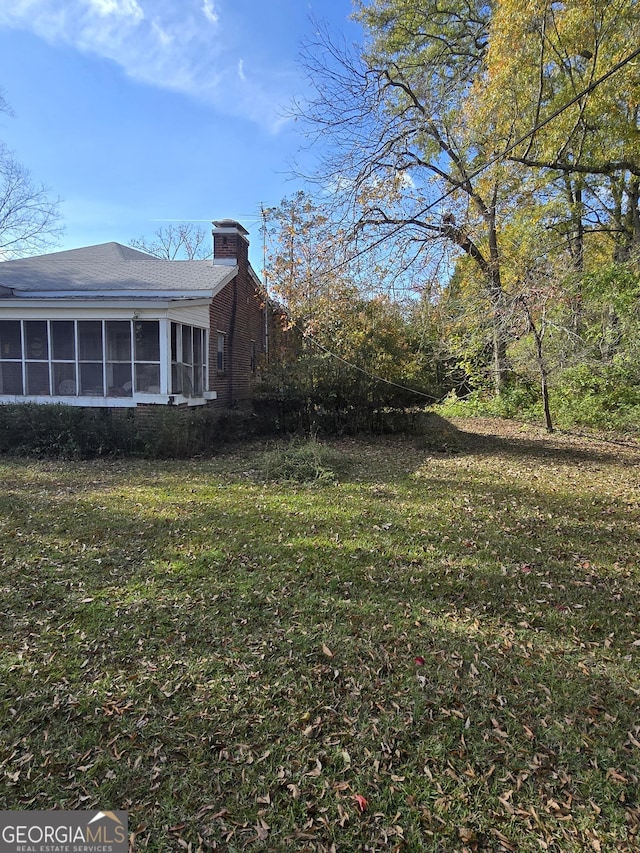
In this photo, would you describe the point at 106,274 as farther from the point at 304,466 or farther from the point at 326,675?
the point at 326,675

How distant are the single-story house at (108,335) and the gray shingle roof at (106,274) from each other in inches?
1.1

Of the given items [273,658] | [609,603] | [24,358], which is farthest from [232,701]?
[24,358]

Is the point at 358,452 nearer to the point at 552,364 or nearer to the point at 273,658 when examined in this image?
the point at 552,364

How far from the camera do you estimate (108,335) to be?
10828mm

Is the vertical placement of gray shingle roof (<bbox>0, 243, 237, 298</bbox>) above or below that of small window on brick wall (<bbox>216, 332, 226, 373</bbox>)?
above

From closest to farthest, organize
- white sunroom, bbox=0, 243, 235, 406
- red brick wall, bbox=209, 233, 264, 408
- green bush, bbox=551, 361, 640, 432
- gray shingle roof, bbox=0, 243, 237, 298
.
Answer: white sunroom, bbox=0, 243, 235, 406
gray shingle roof, bbox=0, 243, 237, 298
green bush, bbox=551, 361, 640, 432
red brick wall, bbox=209, 233, 264, 408

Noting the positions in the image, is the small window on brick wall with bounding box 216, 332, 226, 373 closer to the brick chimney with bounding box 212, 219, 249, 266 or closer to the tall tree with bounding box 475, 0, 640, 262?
the brick chimney with bounding box 212, 219, 249, 266

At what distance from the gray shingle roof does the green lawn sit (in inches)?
263

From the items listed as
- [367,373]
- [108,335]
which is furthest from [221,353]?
[367,373]

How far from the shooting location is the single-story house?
1035 cm

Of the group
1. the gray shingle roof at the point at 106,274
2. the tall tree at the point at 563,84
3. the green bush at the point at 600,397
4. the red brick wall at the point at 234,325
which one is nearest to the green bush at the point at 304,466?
the red brick wall at the point at 234,325

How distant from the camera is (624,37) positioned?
7863 millimetres

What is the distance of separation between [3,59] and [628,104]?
1393 cm

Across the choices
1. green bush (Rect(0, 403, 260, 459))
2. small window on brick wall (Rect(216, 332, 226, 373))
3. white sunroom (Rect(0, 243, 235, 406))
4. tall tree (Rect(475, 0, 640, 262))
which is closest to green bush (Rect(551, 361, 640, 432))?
tall tree (Rect(475, 0, 640, 262))
